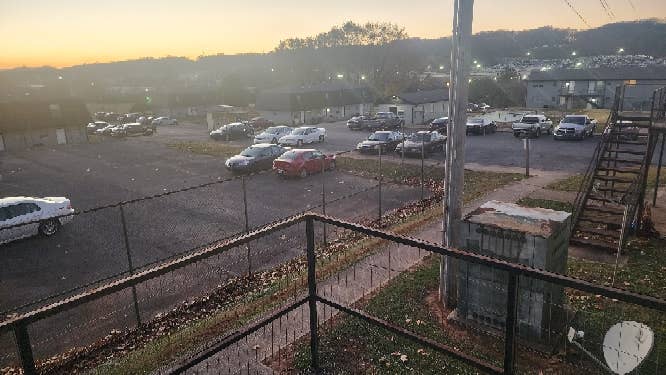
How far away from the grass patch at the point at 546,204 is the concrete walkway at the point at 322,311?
4600 mm

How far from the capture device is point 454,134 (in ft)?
25.6

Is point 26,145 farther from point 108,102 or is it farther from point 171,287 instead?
point 108,102

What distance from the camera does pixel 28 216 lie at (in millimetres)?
14609

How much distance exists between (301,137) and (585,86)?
5242 centimetres

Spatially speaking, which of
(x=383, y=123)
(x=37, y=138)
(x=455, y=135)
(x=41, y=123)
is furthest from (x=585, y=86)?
(x=37, y=138)

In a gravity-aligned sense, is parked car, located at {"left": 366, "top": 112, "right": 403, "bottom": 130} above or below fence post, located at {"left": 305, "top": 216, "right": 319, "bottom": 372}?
below

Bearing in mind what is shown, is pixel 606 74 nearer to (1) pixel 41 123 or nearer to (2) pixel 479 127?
(2) pixel 479 127

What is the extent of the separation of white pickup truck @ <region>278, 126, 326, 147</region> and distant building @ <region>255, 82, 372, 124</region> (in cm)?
1930

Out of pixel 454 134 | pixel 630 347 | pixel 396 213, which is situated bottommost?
pixel 396 213

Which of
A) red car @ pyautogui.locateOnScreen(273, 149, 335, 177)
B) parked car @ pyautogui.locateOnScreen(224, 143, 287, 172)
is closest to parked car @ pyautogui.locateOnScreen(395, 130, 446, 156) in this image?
red car @ pyautogui.locateOnScreen(273, 149, 335, 177)

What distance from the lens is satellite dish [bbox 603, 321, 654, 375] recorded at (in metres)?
5.38

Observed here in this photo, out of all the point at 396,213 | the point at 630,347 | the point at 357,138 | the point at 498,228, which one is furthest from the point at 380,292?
the point at 357,138

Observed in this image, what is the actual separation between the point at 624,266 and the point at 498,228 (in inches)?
214

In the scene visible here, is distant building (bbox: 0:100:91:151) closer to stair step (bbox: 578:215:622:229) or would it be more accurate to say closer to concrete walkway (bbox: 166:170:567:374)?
concrete walkway (bbox: 166:170:567:374)
